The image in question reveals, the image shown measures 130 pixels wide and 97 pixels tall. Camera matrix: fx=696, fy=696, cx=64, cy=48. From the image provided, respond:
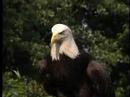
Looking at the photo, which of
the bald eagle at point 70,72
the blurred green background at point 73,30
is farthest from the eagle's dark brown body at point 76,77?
the blurred green background at point 73,30

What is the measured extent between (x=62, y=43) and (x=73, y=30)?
428cm

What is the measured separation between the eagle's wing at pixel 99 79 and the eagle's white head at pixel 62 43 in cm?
15

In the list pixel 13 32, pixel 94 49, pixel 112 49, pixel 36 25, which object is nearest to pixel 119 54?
pixel 112 49

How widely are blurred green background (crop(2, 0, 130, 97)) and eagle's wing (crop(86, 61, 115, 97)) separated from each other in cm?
242

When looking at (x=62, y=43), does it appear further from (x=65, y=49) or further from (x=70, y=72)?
(x=70, y=72)

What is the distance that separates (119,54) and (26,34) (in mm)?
1822

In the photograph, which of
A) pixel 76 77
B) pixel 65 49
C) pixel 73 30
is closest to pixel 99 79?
pixel 76 77

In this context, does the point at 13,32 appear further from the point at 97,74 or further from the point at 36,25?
the point at 97,74

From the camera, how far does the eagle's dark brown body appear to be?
4844mm

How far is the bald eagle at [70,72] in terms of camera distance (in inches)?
191

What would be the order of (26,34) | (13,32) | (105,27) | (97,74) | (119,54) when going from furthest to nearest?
(105,27)
(119,54)
(26,34)
(13,32)
(97,74)

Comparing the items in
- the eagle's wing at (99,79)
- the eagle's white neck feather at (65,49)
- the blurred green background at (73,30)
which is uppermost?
the eagle's white neck feather at (65,49)

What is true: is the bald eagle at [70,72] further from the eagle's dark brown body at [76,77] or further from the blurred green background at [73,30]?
the blurred green background at [73,30]

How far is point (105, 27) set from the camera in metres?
11.3
